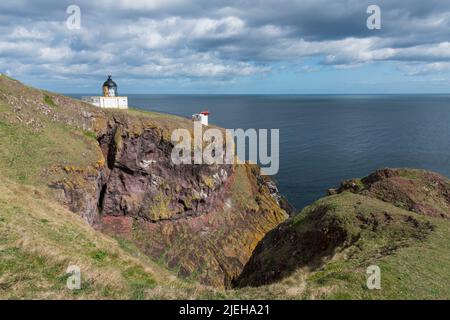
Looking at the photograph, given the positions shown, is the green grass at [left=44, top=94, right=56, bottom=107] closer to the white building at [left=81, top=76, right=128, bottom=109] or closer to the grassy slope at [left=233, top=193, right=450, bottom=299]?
the white building at [left=81, top=76, right=128, bottom=109]

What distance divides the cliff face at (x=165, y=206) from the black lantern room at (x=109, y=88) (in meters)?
15.7

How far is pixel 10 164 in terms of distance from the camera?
3672 cm

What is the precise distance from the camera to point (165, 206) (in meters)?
56.8

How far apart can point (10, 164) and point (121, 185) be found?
1960 cm

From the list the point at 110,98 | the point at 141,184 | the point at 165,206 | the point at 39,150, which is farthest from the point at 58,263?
the point at 110,98

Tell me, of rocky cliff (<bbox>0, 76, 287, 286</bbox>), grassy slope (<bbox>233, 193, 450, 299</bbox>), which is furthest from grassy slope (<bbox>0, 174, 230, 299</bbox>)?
rocky cliff (<bbox>0, 76, 287, 286</bbox>)

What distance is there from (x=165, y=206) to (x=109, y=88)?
30.8 meters

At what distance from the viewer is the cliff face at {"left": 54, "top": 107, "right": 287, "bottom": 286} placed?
52.2m

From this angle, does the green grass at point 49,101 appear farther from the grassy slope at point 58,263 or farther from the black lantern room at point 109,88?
the grassy slope at point 58,263

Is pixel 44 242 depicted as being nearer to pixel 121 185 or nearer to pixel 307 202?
pixel 121 185

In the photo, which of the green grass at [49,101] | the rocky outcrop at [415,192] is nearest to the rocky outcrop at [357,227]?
the rocky outcrop at [415,192]

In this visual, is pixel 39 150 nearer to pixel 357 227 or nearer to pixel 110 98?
pixel 110 98

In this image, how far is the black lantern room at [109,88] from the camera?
71188mm
